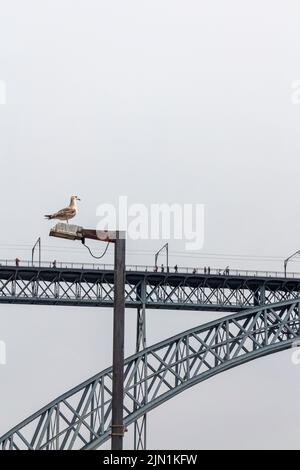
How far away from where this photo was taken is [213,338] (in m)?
84.7

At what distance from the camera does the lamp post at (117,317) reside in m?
28.4

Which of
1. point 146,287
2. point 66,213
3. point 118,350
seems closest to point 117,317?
point 118,350

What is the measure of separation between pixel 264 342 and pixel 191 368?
4.83 metres

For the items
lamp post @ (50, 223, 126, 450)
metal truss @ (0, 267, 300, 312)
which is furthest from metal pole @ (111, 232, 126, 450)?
metal truss @ (0, 267, 300, 312)

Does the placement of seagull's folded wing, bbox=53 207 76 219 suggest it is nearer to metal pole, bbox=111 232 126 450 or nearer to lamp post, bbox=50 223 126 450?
lamp post, bbox=50 223 126 450

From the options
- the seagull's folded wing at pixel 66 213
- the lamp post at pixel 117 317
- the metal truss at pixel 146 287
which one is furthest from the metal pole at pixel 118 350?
the metal truss at pixel 146 287

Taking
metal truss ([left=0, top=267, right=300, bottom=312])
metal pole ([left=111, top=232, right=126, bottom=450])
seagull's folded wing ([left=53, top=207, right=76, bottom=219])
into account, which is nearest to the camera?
metal pole ([left=111, top=232, right=126, bottom=450])

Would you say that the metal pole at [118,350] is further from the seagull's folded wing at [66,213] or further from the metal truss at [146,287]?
the metal truss at [146,287]

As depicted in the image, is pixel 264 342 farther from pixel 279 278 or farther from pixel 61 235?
pixel 61 235

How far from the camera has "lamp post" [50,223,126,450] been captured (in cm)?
2836

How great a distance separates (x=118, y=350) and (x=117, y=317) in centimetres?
73
